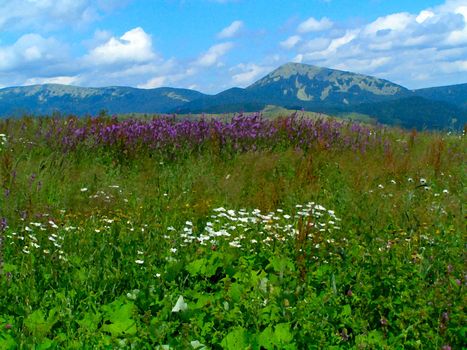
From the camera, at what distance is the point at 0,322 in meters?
3.17

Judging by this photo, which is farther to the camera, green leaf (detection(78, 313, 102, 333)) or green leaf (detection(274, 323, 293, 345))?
green leaf (detection(78, 313, 102, 333))

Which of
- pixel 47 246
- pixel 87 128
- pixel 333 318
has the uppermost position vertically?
pixel 87 128

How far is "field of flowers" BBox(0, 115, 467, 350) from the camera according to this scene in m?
3.11

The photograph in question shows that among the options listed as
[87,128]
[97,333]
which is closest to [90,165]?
[87,128]

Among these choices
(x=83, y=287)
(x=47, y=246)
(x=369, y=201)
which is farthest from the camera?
(x=369, y=201)

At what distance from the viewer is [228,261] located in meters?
4.18

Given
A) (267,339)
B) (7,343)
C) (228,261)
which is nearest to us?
(7,343)

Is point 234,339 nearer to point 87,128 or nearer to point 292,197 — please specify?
point 292,197

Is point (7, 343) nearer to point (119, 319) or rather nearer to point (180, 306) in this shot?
point (119, 319)

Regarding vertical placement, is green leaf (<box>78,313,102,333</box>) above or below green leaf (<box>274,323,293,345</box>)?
above

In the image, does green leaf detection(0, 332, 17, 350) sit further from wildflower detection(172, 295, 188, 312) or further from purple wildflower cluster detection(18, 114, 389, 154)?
purple wildflower cluster detection(18, 114, 389, 154)

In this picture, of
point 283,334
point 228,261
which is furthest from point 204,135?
point 283,334

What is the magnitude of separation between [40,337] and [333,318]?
1874 mm

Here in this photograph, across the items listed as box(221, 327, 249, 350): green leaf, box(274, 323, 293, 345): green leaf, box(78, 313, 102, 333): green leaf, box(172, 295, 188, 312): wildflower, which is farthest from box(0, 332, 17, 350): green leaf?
box(274, 323, 293, 345): green leaf
